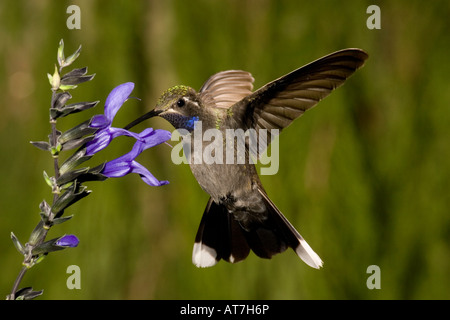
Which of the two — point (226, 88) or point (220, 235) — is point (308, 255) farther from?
point (226, 88)

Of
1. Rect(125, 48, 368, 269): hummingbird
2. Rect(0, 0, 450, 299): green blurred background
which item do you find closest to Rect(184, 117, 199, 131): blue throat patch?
Rect(125, 48, 368, 269): hummingbird

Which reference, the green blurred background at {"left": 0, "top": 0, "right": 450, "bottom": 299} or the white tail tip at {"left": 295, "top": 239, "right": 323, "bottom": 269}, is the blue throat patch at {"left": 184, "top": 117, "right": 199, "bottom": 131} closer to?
the white tail tip at {"left": 295, "top": 239, "right": 323, "bottom": 269}

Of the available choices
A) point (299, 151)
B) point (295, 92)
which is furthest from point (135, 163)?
point (299, 151)

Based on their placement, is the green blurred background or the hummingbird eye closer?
the hummingbird eye

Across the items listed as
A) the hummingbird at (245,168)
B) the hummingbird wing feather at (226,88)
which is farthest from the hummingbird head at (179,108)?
the hummingbird wing feather at (226,88)

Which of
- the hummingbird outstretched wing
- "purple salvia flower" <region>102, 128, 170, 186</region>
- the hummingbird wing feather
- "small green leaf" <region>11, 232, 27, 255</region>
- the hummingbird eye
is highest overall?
the hummingbird wing feather

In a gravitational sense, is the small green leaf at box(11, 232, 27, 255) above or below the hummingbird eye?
below
